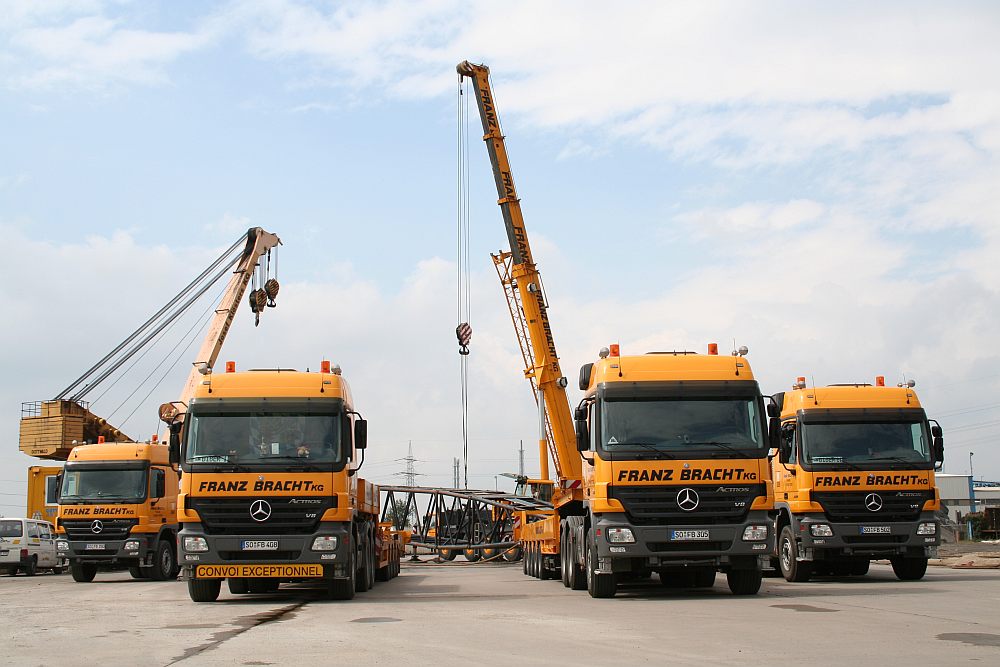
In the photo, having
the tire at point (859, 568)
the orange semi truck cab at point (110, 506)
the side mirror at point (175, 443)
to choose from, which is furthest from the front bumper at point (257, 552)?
the tire at point (859, 568)

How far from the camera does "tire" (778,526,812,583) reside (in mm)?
19594

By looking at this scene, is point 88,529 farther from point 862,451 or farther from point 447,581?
point 862,451

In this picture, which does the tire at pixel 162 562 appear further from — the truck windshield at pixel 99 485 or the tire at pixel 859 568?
the tire at pixel 859 568

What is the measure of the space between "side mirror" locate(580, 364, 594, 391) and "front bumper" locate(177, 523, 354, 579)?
4.14 m

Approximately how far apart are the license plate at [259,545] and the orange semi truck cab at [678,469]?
172 inches

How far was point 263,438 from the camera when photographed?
53.8 feet

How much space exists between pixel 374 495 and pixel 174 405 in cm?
1247

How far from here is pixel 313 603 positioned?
1630 cm

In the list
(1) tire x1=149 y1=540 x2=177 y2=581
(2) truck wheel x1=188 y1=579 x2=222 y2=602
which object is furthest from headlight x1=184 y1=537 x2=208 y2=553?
(1) tire x1=149 y1=540 x2=177 y2=581

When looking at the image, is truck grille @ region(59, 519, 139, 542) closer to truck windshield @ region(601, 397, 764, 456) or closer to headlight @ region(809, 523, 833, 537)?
truck windshield @ region(601, 397, 764, 456)

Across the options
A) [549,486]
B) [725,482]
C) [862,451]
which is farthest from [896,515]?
[549,486]

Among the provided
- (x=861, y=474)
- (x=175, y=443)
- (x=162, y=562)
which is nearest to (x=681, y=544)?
(x=861, y=474)

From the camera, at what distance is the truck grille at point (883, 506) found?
18609 millimetres

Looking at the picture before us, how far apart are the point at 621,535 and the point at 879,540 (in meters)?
5.39
